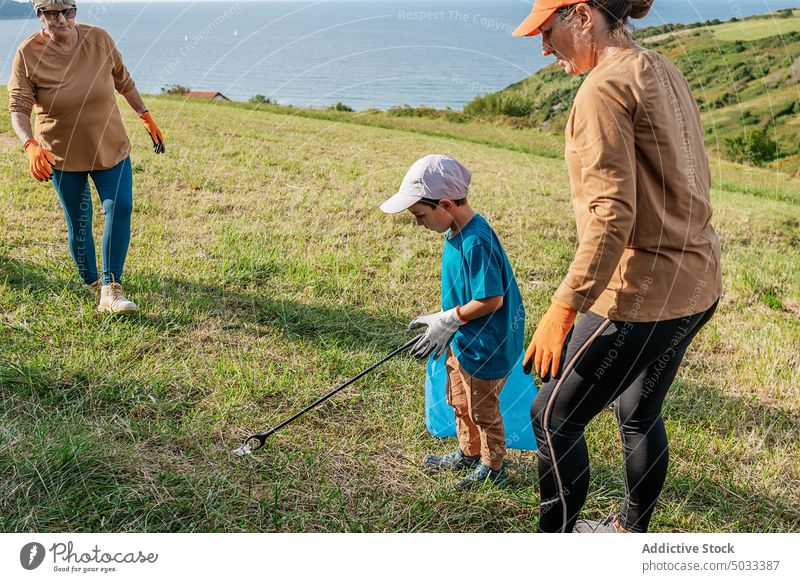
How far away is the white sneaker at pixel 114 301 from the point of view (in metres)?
4.11

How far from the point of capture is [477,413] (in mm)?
2930

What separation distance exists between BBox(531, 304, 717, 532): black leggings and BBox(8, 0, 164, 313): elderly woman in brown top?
2790mm

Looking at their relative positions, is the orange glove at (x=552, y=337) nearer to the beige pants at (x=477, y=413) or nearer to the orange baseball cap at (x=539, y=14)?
the beige pants at (x=477, y=413)

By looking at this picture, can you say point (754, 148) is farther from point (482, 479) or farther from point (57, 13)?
point (57, 13)

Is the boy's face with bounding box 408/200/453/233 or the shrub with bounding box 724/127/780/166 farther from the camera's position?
the shrub with bounding box 724/127/780/166

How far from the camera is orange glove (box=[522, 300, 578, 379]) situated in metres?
2.16

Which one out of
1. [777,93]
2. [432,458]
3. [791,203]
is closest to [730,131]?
[777,93]

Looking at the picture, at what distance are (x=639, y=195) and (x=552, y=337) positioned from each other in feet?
1.67

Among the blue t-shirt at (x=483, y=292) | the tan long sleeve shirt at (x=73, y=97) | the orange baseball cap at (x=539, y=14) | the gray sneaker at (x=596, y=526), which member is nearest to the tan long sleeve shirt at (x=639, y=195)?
the orange baseball cap at (x=539, y=14)

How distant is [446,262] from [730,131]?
51.6 ft

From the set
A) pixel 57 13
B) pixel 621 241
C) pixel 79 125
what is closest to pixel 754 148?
pixel 79 125

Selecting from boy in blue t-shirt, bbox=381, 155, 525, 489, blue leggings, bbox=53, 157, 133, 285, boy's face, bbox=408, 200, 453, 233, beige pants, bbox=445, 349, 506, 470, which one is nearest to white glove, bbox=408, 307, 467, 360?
boy in blue t-shirt, bbox=381, 155, 525, 489

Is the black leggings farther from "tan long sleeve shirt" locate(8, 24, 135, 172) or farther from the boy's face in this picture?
"tan long sleeve shirt" locate(8, 24, 135, 172)

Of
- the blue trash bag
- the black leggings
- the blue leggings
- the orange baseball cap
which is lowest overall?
the blue trash bag
